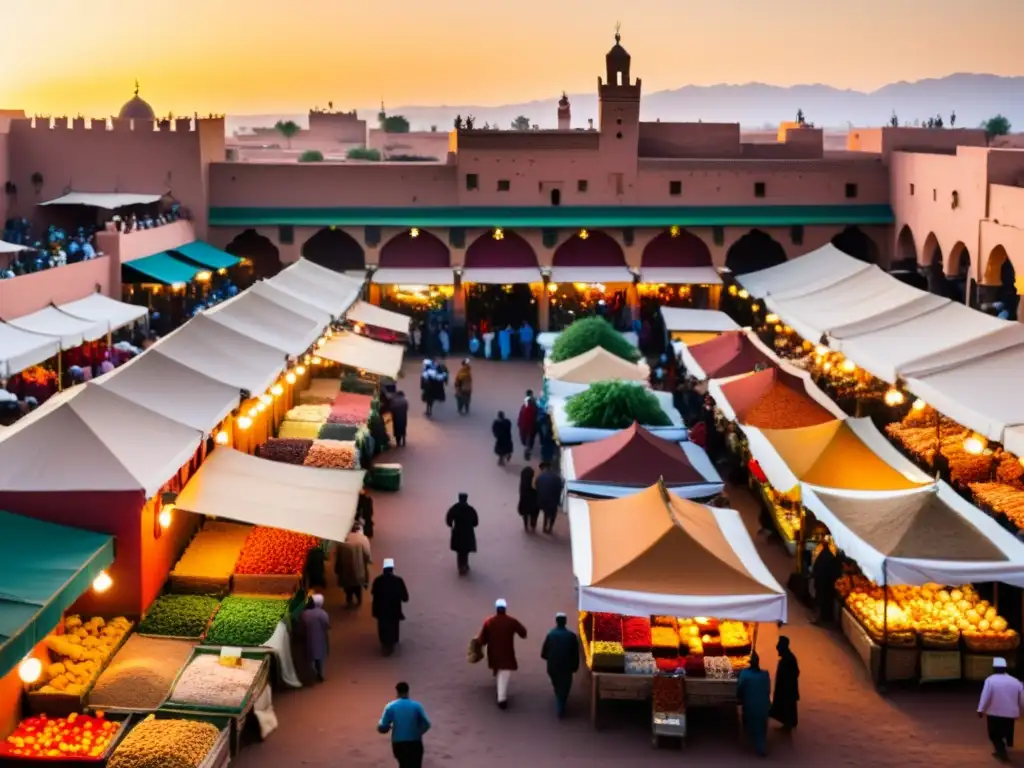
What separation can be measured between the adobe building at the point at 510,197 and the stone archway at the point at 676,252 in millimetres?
36

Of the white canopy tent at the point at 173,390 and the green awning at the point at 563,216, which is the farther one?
the green awning at the point at 563,216

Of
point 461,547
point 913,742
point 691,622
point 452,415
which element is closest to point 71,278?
point 452,415

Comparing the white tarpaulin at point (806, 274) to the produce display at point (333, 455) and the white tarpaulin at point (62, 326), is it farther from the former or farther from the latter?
the white tarpaulin at point (62, 326)

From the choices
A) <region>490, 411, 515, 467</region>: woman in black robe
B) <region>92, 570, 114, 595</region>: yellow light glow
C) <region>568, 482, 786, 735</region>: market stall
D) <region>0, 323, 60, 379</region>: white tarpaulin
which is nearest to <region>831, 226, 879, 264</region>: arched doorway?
<region>490, 411, 515, 467</region>: woman in black robe

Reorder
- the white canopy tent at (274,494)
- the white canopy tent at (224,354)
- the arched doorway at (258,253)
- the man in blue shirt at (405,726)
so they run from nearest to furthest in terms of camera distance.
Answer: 1. the man in blue shirt at (405,726)
2. the white canopy tent at (274,494)
3. the white canopy tent at (224,354)
4. the arched doorway at (258,253)

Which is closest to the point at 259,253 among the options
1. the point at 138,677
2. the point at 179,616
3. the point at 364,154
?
the point at 179,616

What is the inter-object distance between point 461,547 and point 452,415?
8952 millimetres

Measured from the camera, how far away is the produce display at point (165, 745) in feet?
29.8

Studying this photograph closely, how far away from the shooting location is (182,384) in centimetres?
1453

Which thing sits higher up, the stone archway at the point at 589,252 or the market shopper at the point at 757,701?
the stone archway at the point at 589,252

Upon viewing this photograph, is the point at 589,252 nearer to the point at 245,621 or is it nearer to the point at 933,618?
the point at 933,618

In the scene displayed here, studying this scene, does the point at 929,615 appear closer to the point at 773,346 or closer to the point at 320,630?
the point at 320,630

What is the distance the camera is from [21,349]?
1811 cm

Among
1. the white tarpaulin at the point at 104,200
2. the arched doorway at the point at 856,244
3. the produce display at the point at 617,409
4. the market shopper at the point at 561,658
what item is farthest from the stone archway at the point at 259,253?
the market shopper at the point at 561,658
